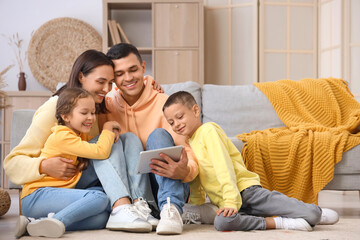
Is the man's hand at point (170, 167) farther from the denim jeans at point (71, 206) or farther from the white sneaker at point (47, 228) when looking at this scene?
the white sneaker at point (47, 228)

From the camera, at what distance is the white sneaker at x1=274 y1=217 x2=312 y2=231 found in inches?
65.9

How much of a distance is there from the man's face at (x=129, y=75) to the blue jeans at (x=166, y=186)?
29 centimetres

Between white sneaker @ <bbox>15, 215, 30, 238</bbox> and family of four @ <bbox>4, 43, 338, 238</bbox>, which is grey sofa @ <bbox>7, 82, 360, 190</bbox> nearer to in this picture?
family of four @ <bbox>4, 43, 338, 238</bbox>

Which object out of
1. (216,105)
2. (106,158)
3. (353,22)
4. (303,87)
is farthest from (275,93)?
(353,22)

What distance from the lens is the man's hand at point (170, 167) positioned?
1.66 metres

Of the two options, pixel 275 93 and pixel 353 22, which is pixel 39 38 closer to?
pixel 275 93

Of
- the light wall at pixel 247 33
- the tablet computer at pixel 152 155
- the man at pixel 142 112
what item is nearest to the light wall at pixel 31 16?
the light wall at pixel 247 33

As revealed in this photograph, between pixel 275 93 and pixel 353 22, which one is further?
pixel 353 22

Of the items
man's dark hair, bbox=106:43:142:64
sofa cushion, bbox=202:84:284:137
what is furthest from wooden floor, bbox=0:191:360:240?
sofa cushion, bbox=202:84:284:137

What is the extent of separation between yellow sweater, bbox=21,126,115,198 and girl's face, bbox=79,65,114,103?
0.74ft

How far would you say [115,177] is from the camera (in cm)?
170

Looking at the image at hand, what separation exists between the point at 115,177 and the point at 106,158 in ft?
0.29

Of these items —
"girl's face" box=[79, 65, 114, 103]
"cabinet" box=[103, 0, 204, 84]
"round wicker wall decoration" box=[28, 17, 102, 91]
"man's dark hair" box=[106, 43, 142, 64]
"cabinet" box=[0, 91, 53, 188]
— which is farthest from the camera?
"round wicker wall decoration" box=[28, 17, 102, 91]

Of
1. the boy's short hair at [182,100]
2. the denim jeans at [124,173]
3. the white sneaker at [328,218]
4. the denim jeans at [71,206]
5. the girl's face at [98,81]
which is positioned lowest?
the white sneaker at [328,218]
